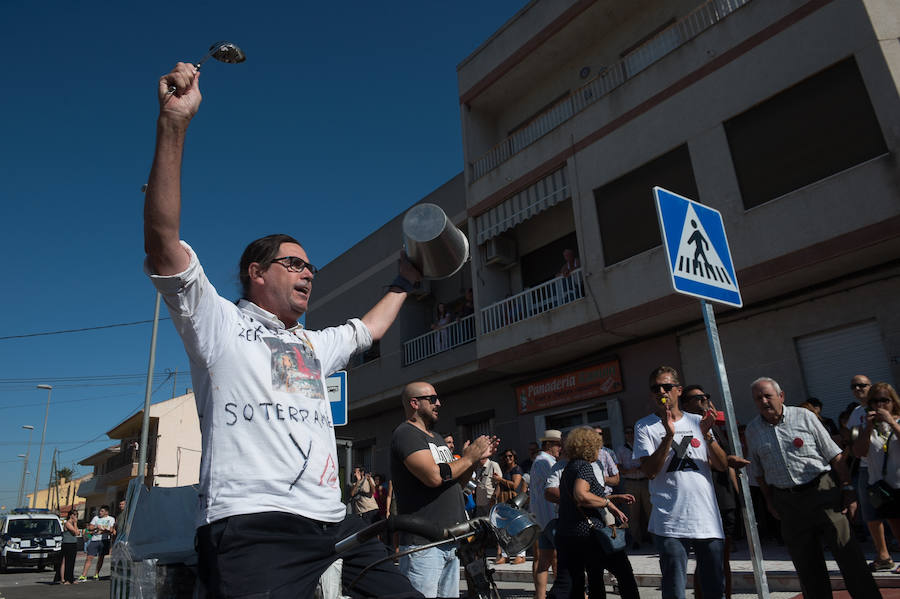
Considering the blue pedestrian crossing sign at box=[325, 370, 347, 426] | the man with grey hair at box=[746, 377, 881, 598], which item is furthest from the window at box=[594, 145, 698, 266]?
the blue pedestrian crossing sign at box=[325, 370, 347, 426]

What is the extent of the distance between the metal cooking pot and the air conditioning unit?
11824 millimetres

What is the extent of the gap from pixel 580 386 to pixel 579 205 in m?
3.70

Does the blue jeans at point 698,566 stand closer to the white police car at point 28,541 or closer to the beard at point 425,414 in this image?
the beard at point 425,414

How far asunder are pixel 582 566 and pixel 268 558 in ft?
11.5

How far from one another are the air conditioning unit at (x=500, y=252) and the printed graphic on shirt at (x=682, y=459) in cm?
1070

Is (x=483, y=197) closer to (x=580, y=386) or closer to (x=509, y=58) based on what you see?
(x=509, y=58)

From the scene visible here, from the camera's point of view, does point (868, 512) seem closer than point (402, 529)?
No

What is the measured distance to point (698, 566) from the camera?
3.88m

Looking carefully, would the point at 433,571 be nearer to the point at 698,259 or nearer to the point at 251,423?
the point at 251,423

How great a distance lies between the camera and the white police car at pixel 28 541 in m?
17.8

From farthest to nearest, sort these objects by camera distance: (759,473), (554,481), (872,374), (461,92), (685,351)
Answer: (461,92) < (685,351) < (872,374) < (554,481) < (759,473)

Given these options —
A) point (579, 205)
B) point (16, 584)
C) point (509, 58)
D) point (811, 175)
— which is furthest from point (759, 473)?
point (16, 584)

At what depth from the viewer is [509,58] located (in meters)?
14.8

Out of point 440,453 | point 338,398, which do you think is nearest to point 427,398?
point 440,453
